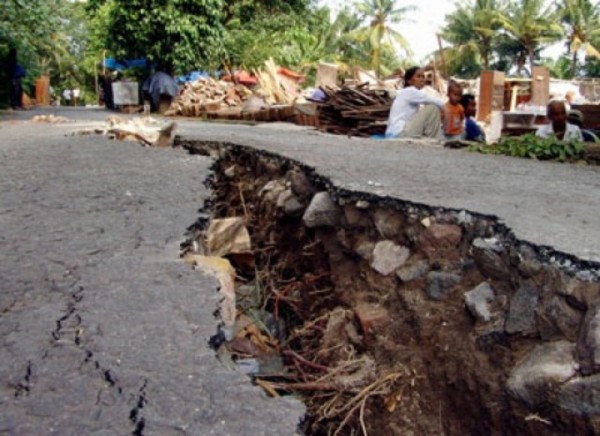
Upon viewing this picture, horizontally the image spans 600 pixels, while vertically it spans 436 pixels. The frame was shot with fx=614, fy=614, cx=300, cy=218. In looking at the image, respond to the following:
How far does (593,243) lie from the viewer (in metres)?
2.46

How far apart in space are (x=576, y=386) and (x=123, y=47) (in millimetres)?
17758

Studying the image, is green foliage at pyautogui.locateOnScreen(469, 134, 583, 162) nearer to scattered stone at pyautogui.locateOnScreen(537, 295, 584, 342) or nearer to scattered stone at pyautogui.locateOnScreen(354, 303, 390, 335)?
scattered stone at pyautogui.locateOnScreen(354, 303, 390, 335)

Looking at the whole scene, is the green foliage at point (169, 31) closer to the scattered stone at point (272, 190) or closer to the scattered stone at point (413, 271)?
the scattered stone at point (272, 190)

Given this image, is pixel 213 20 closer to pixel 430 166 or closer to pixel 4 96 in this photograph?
pixel 4 96

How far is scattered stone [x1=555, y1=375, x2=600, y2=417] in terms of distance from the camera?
196cm

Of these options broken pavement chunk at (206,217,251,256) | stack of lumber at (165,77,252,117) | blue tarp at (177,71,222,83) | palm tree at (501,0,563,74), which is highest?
palm tree at (501,0,563,74)

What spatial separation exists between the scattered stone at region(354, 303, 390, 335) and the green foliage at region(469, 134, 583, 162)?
3377mm

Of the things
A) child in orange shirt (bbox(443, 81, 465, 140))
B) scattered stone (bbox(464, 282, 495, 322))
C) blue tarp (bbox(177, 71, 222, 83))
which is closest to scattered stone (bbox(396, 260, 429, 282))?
scattered stone (bbox(464, 282, 495, 322))

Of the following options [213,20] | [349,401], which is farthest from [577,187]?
[213,20]

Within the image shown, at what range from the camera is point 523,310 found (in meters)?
2.35

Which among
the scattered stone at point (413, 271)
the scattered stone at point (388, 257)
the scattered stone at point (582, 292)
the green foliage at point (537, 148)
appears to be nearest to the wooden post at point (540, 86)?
the green foliage at point (537, 148)

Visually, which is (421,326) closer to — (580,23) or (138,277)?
(138,277)

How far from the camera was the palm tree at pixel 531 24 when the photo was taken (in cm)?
3928

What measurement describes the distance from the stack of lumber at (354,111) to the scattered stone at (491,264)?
6.50 meters
